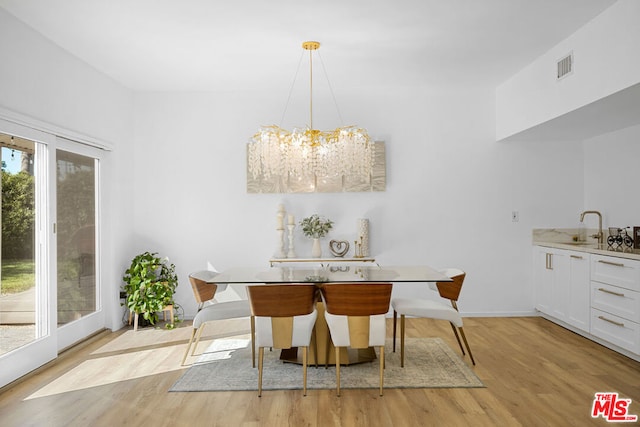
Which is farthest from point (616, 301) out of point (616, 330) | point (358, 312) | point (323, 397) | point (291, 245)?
point (291, 245)

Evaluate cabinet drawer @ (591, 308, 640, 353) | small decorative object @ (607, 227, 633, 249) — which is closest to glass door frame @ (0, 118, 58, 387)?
cabinet drawer @ (591, 308, 640, 353)

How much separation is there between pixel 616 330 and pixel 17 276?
497 cm

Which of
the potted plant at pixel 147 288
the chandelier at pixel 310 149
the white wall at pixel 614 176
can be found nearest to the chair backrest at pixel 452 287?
the chandelier at pixel 310 149

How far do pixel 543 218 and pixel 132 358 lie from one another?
475 cm

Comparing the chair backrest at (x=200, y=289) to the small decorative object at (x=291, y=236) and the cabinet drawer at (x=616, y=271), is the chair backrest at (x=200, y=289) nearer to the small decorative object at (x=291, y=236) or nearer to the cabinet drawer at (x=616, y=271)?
the small decorative object at (x=291, y=236)

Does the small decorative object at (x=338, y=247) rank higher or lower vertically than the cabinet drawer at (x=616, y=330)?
higher

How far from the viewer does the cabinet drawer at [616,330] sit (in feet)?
12.9

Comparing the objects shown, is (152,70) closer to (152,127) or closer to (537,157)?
(152,127)

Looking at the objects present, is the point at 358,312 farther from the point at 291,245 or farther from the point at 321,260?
the point at 291,245

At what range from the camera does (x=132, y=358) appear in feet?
13.8

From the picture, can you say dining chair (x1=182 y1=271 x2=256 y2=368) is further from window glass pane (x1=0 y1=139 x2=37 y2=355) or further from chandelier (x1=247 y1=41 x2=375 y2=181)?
window glass pane (x1=0 y1=139 x2=37 y2=355)

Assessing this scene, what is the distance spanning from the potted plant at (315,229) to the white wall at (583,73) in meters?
2.34

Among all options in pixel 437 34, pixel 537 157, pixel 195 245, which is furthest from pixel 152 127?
pixel 537 157

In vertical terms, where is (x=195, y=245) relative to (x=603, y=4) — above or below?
below
